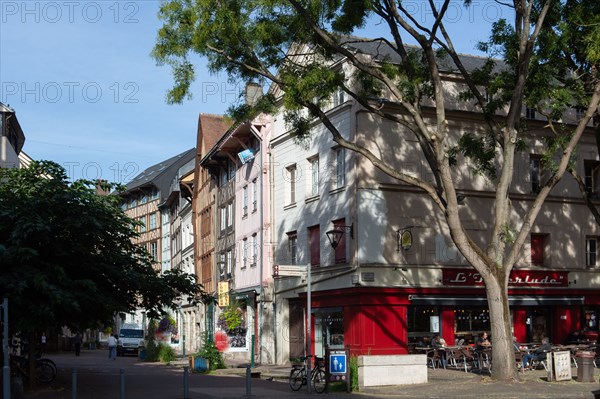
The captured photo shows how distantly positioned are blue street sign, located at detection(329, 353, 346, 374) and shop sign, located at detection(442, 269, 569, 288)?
11159mm

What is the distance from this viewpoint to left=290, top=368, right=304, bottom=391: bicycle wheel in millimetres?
23547

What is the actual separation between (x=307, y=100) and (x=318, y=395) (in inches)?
281

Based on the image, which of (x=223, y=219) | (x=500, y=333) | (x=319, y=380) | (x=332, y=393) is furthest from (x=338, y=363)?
(x=223, y=219)

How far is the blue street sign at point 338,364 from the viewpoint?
71.9ft

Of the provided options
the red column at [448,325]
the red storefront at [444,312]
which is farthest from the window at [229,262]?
the red column at [448,325]

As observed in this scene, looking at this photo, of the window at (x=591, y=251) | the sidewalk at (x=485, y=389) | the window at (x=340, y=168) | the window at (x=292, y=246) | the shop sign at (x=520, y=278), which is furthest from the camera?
the window at (x=292, y=246)

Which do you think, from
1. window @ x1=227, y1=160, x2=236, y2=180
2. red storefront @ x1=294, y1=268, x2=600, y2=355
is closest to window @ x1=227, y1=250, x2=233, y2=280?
window @ x1=227, y1=160, x2=236, y2=180

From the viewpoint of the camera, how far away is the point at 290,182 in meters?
38.3

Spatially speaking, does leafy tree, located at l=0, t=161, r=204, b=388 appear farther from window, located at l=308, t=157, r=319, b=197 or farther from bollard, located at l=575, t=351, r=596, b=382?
bollard, located at l=575, t=351, r=596, b=382

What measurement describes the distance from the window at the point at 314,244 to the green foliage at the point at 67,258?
871cm

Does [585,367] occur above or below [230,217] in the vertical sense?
below

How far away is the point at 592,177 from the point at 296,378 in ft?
59.9

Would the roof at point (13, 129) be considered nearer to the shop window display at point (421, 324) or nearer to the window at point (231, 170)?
the window at point (231, 170)

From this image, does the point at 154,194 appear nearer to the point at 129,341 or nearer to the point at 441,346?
the point at 129,341
